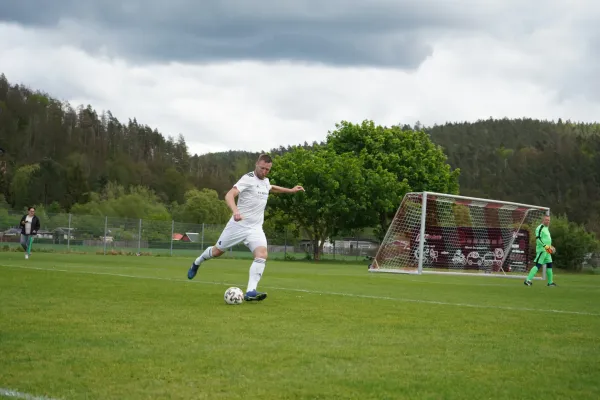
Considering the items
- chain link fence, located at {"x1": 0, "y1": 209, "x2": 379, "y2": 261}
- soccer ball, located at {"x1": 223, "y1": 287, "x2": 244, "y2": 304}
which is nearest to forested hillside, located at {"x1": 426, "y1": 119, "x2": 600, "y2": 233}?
chain link fence, located at {"x1": 0, "y1": 209, "x2": 379, "y2": 261}

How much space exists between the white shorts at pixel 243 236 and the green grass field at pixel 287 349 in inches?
37.6

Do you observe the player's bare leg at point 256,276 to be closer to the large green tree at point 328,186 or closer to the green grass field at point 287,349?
the green grass field at point 287,349

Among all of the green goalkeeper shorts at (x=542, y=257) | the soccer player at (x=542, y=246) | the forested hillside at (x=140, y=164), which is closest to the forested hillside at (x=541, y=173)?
the forested hillside at (x=140, y=164)

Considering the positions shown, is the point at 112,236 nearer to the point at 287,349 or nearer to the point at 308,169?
the point at 308,169

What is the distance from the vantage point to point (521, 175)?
145750 mm

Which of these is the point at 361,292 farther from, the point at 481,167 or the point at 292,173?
the point at 481,167

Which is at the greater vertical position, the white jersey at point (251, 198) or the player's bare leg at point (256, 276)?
the white jersey at point (251, 198)

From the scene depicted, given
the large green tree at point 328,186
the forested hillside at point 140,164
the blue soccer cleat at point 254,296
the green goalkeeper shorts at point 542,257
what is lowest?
the blue soccer cleat at point 254,296

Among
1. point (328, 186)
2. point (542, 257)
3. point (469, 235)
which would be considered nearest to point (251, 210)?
point (542, 257)

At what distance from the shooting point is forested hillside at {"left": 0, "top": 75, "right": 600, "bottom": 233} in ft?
378

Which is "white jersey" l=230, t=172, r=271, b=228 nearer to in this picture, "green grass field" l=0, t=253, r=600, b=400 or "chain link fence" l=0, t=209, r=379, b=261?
"green grass field" l=0, t=253, r=600, b=400

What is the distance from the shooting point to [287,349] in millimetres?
7602

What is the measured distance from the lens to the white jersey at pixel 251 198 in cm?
1348

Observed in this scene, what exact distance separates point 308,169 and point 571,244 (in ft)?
62.5
